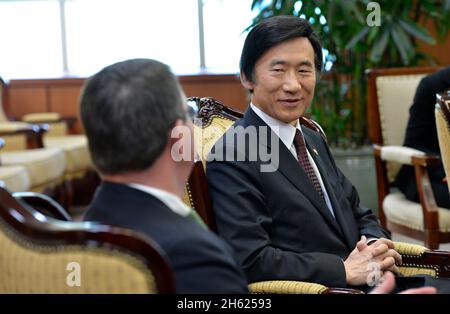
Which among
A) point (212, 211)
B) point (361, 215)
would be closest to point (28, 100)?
point (361, 215)

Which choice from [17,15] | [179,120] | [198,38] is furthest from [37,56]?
[179,120]

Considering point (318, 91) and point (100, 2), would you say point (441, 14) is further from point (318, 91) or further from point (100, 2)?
point (100, 2)

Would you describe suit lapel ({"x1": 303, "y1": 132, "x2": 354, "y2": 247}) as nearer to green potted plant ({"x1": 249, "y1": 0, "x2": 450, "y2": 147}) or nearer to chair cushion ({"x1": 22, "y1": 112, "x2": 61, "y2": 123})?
green potted plant ({"x1": 249, "y1": 0, "x2": 450, "y2": 147})

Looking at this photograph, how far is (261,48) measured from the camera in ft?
7.52

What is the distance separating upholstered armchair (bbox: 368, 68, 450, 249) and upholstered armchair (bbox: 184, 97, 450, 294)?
4.10 ft

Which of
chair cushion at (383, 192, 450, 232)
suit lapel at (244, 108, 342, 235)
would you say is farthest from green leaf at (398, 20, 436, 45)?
suit lapel at (244, 108, 342, 235)

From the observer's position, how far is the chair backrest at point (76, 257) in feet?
3.56

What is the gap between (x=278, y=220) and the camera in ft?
7.22

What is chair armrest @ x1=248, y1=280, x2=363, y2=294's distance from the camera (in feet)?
6.62

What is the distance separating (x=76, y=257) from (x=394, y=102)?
129 inches

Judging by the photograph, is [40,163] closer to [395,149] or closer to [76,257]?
[395,149]

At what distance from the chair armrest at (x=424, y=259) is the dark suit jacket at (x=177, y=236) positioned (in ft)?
3.86

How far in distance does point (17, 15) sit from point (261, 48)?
238 inches

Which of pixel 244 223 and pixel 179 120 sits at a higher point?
pixel 179 120
